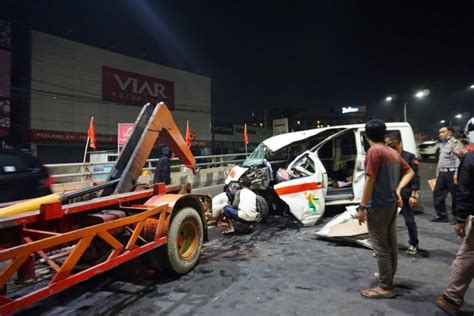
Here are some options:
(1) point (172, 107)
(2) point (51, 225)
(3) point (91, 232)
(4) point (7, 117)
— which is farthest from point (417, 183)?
(1) point (172, 107)

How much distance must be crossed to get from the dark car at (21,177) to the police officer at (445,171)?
7.25 meters

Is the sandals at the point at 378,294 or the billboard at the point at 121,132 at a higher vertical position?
the billboard at the point at 121,132

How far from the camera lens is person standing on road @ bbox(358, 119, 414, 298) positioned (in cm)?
338

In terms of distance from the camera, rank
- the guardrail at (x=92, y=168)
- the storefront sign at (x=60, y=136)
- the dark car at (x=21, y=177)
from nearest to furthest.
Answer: the dark car at (x=21, y=177), the guardrail at (x=92, y=168), the storefront sign at (x=60, y=136)

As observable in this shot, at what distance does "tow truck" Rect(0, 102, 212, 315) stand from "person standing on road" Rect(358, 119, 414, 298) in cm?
227

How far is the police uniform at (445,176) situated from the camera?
636cm

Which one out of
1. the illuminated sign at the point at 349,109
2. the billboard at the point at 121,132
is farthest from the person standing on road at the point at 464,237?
the illuminated sign at the point at 349,109

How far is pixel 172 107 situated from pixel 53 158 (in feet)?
41.8

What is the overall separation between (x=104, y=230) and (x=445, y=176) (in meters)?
6.41

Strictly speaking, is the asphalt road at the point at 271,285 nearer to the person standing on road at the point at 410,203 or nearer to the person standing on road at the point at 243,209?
the person standing on road at the point at 410,203

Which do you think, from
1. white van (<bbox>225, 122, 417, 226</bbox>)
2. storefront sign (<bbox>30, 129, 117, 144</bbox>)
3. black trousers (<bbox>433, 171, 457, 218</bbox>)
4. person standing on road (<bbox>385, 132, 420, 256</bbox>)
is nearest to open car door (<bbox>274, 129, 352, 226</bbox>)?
white van (<bbox>225, 122, 417, 226</bbox>)

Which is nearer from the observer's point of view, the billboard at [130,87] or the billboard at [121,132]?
the billboard at [121,132]

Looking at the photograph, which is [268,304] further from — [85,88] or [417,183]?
[85,88]

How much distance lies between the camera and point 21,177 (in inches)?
214
